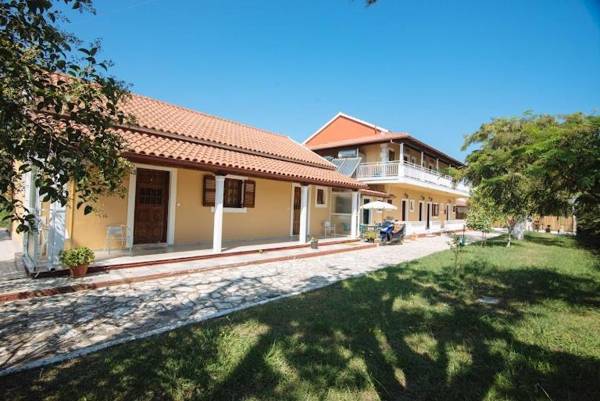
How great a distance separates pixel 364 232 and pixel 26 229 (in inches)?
561

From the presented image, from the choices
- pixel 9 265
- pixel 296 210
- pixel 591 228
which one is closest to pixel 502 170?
pixel 296 210

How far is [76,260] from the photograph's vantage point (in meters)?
6.24

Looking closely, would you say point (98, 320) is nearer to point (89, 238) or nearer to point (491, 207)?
point (89, 238)

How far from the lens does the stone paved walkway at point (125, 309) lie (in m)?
3.59

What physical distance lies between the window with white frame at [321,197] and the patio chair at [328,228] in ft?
3.24

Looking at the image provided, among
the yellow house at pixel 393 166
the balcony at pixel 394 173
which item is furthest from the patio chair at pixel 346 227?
the balcony at pixel 394 173

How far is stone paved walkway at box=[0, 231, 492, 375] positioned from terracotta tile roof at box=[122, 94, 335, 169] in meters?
5.25

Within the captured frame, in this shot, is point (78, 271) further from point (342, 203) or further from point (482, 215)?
point (482, 215)

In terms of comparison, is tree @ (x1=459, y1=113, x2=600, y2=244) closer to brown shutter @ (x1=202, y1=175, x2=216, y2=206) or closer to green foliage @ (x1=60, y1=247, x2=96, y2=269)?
green foliage @ (x1=60, y1=247, x2=96, y2=269)

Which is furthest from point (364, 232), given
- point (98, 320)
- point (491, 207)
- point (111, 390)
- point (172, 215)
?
point (111, 390)

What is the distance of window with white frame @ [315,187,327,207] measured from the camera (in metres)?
16.1

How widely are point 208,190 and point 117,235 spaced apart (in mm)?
3242

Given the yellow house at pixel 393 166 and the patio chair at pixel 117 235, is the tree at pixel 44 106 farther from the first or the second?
the yellow house at pixel 393 166

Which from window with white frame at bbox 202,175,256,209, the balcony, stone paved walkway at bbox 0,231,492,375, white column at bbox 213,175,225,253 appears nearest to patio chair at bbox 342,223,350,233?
the balcony
